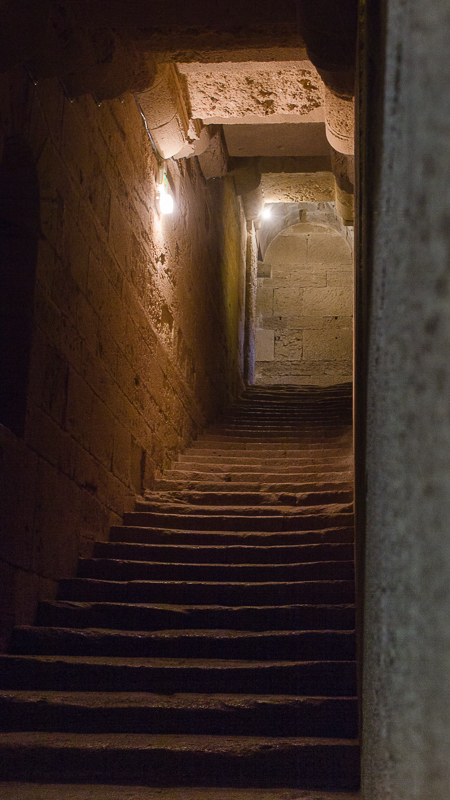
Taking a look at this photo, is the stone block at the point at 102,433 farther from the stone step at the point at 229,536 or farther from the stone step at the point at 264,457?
the stone step at the point at 264,457

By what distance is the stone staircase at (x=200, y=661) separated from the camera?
2367mm

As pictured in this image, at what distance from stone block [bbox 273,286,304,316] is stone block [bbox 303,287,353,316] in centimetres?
7

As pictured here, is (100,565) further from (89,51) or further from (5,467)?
(89,51)

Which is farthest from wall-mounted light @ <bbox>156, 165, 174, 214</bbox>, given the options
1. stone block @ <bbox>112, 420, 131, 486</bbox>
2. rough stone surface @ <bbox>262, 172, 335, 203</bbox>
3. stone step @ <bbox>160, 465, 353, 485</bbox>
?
rough stone surface @ <bbox>262, 172, 335, 203</bbox>

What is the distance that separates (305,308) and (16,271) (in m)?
10.3

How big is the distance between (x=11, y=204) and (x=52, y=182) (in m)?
0.29

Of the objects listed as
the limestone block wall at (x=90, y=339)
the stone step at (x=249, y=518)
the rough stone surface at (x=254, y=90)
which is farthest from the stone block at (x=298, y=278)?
the stone step at (x=249, y=518)

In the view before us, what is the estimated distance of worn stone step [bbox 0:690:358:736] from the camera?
2570 mm

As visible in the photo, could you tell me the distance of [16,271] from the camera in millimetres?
3438

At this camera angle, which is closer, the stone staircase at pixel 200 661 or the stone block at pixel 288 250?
the stone staircase at pixel 200 661

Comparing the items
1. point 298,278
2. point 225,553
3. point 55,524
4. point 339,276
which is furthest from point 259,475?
point 339,276

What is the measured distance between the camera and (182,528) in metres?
4.53

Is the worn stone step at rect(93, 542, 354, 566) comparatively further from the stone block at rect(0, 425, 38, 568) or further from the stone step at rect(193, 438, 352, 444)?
the stone step at rect(193, 438, 352, 444)

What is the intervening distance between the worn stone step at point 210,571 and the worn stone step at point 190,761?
1.21m
